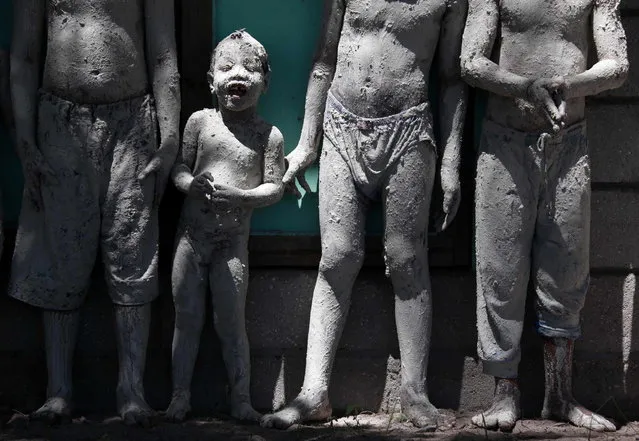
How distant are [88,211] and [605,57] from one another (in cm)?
233

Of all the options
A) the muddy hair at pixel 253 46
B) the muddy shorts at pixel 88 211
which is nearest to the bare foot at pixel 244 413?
the muddy shorts at pixel 88 211

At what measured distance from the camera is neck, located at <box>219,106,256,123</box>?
23.9 feet

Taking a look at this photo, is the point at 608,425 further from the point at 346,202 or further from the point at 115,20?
the point at 115,20

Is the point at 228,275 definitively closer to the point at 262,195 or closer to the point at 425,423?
the point at 262,195

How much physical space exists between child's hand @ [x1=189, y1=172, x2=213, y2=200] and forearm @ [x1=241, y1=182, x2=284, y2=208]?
150 mm

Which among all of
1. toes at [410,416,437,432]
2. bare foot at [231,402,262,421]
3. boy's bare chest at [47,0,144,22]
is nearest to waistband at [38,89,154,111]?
boy's bare chest at [47,0,144,22]

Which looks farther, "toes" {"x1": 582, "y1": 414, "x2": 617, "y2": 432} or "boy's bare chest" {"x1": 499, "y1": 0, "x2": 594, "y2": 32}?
"toes" {"x1": 582, "y1": 414, "x2": 617, "y2": 432}

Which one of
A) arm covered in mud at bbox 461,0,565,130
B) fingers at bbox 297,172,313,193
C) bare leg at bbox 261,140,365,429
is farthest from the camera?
fingers at bbox 297,172,313,193

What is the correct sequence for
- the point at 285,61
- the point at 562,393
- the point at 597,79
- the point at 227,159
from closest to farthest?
the point at 597,79 → the point at 227,159 → the point at 562,393 → the point at 285,61

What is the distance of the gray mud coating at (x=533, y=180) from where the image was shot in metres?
7.12

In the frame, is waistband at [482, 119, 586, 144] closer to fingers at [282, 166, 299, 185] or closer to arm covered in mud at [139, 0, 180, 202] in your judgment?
fingers at [282, 166, 299, 185]

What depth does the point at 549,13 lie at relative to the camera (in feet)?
23.3

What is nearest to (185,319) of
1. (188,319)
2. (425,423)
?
(188,319)

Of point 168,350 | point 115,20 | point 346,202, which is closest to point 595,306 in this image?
point 346,202
